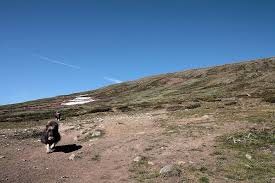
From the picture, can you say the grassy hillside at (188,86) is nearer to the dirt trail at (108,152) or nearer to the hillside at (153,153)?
the hillside at (153,153)

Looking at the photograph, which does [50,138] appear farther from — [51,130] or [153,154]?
[153,154]

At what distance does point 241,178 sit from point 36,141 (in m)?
21.4

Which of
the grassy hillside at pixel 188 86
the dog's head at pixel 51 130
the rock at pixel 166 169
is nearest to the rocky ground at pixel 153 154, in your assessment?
the rock at pixel 166 169

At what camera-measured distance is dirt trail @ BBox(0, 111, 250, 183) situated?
24.3 metres

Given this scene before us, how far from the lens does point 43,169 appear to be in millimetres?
26047

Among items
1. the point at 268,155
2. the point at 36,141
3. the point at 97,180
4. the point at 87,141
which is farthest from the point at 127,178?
the point at 36,141

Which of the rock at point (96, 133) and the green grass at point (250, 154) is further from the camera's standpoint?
the rock at point (96, 133)

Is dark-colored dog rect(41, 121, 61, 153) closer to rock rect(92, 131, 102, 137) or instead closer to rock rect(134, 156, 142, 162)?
rock rect(92, 131, 102, 137)

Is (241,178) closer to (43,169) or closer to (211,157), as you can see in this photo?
(211,157)

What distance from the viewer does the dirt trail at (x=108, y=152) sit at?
79.7 ft

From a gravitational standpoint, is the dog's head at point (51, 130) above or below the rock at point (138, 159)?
above

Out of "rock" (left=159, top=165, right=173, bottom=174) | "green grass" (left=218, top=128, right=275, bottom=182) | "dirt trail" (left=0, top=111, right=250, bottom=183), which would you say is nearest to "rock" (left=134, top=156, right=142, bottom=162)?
"dirt trail" (left=0, top=111, right=250, bottom=183)

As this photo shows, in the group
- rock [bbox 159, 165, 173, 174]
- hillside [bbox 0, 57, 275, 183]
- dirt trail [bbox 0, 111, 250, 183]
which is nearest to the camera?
hillside [bbox 0, 57, 275, 183]

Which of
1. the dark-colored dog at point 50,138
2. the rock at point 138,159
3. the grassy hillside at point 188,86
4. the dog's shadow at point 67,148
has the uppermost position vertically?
the grassy hillside at point 188,86
